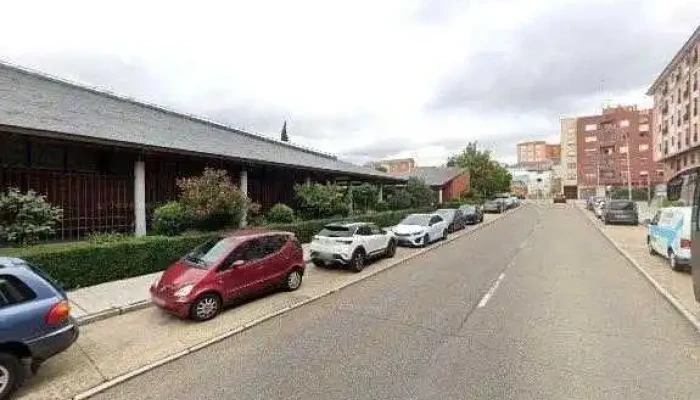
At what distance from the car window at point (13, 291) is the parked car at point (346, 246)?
25.0 feet

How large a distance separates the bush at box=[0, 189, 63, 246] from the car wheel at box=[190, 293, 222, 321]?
538 cm

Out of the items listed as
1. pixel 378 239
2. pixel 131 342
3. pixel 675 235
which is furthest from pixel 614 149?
pixel 131 342

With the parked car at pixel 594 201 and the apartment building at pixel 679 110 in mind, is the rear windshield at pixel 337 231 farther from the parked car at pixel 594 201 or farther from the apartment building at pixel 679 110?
the apartment building at pixel 679 110

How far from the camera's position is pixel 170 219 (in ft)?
41.0

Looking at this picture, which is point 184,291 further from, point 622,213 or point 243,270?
point 622,213

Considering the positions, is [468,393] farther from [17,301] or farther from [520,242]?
[520,242]

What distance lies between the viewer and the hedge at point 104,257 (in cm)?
870

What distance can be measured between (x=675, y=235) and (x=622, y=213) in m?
18.0

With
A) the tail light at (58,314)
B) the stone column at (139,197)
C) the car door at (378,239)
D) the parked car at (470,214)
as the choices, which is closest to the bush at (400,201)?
the parked car at (470,214)

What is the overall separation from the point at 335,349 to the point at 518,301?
438 cm

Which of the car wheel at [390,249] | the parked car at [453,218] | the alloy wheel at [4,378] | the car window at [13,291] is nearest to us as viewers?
the alloy wheel at [4,378]

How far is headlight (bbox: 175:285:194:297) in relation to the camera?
23.2 feet

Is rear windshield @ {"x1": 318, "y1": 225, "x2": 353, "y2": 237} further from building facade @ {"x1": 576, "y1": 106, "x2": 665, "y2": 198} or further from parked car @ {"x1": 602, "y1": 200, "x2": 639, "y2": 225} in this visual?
building facade @ {"x1": 576, "y1": 106, "x2": 665, "y2": 198}

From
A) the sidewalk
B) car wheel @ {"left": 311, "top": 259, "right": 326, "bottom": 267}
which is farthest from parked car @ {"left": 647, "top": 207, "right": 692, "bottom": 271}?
the sidewalk
